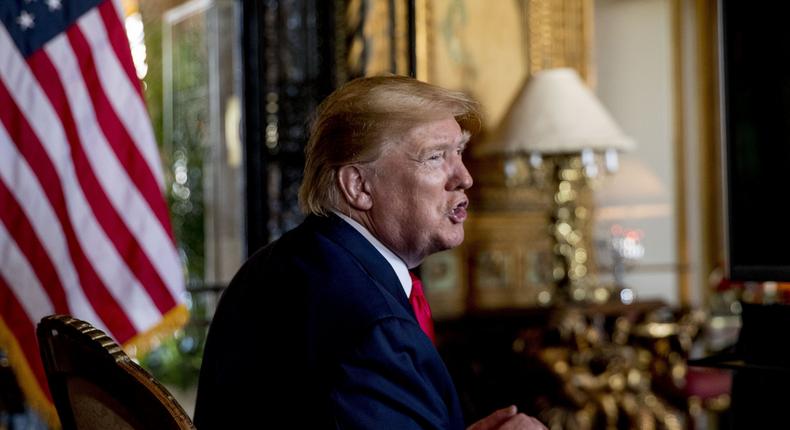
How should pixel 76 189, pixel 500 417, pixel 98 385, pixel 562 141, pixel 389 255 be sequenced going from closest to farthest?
pixel 98 385 < pixel 500 417 < pixel 389 255 < pixel 76 189 < pixel 562 141

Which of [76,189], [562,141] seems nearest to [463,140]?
[76,189]

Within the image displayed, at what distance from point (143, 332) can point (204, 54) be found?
3562 mm

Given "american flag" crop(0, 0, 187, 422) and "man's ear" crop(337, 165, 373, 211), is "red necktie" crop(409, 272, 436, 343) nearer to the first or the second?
"man's ear" crop(337, 165, 373, 211)

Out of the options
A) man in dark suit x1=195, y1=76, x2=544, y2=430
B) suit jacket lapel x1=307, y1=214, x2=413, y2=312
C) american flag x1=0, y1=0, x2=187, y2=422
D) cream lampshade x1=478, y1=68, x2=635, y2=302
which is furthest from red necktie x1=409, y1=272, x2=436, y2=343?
cream lampshade x1=478, y1=68, x2=635, y2=302

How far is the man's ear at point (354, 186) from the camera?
1.61 meters

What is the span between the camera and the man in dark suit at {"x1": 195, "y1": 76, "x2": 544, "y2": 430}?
4.42 feet

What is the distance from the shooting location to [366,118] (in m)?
1.58

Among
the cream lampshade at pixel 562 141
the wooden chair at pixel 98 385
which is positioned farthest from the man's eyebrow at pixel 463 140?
the cream lampshade at pixel 562 141

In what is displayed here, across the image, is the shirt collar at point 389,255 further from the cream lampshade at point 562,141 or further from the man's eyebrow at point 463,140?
the cream lampshade at point 562,141

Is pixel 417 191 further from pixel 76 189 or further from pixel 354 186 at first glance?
pixel 76 189

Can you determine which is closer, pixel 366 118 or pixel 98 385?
pixel 98 385

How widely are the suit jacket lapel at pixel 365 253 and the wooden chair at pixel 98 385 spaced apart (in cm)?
38

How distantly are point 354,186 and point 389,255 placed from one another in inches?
4.5

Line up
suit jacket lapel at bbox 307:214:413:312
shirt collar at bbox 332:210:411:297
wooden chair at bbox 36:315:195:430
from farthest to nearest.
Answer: shirt collar at bbox 332:210:411:297
suit jacket lapel at bbox 307:214:413:312
wooden chair at bbox 36:315:195:430
